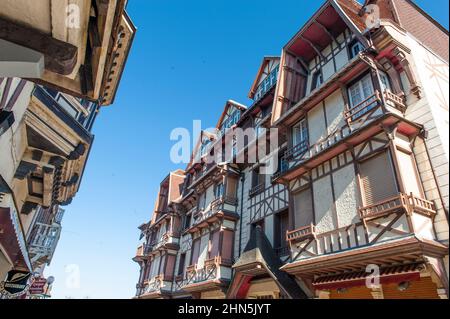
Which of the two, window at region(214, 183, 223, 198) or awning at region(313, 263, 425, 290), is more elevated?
window at region(214, 183, 223, 198)

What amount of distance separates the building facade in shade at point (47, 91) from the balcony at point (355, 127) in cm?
658

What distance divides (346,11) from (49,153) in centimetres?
1238

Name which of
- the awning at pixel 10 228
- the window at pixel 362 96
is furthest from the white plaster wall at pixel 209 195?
the window at pixel 362 96

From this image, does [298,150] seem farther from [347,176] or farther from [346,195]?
[346,195]

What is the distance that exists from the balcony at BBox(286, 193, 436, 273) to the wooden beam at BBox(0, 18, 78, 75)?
7.09 m

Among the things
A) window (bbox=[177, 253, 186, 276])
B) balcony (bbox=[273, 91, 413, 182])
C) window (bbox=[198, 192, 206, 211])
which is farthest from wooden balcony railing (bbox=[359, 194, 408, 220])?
window (bbox=[177, 253, 186, 276])

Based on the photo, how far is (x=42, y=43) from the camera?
3553 millimetres

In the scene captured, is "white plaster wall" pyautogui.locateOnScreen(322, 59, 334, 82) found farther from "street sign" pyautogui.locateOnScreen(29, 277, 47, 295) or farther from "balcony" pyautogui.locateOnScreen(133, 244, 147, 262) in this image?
"balcony" pyautogui.locateOnScreen(133, 244, 147, 262)

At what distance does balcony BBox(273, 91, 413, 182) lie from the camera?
25.3 ft

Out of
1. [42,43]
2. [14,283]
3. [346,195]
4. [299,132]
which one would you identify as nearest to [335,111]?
[299,132]

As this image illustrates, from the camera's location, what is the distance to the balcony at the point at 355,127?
25.3ft

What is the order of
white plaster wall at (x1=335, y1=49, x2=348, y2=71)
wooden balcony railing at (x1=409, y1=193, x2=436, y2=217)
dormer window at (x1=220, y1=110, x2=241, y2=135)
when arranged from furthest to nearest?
1. dormer window at (x1=220, y1=110, x2=241, y2=135)
2. white plaster wall at (x1=335, y1=49, x2=348, y2=71)
3. wooden balcony railing at (x1=409, y1=193, x2=436, y2=217)

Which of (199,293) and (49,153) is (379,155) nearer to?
(49,153)

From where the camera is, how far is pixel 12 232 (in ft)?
23.4
